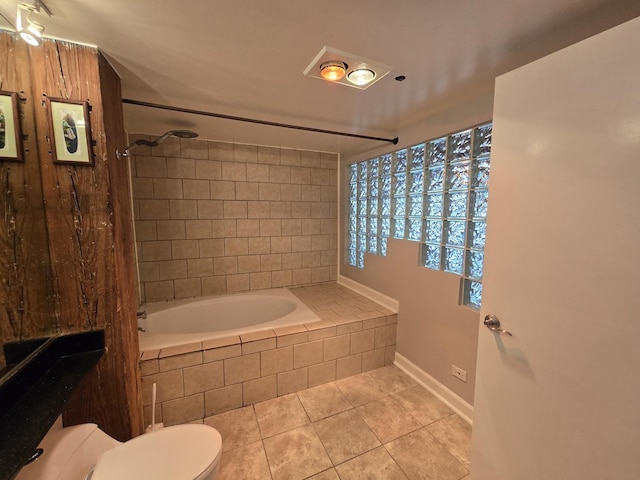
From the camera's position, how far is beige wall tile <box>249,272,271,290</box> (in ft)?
9.85

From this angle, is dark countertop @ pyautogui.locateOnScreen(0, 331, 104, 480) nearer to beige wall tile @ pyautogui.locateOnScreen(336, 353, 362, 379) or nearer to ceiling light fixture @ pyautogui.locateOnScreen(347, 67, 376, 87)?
beige wall tile @ pyautogui.locateOnScreen(336, 353, 362, 379)

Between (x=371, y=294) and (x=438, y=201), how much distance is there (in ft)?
4.11

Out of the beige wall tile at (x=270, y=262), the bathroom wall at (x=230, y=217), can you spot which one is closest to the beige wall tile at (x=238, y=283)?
the bathroom wall at (x=230, y=217)

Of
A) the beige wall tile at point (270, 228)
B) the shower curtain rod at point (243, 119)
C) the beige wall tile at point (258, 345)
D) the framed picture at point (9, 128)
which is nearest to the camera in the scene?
the framed picture at point (9, 128)

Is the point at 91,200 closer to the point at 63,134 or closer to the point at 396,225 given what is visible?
the point at 63,134

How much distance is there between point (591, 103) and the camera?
2.69 feet

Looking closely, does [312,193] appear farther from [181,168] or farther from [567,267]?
[567,267]

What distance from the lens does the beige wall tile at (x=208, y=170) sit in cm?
265

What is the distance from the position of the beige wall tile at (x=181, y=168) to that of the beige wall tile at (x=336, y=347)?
212 cm

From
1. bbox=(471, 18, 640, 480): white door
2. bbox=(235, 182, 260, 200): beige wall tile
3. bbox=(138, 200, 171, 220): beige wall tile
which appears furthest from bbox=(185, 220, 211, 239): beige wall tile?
bbox=(471, 18, 640, 480): white door

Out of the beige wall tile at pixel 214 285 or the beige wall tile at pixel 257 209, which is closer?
the beige wall tile at pixel 214 285

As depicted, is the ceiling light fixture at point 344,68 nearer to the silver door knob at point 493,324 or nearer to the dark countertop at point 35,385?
the silver door knob at point 493,324

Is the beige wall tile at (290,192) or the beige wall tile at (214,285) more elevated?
the beige wall tile at (290,192)

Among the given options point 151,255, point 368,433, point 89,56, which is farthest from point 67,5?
point 368,433
